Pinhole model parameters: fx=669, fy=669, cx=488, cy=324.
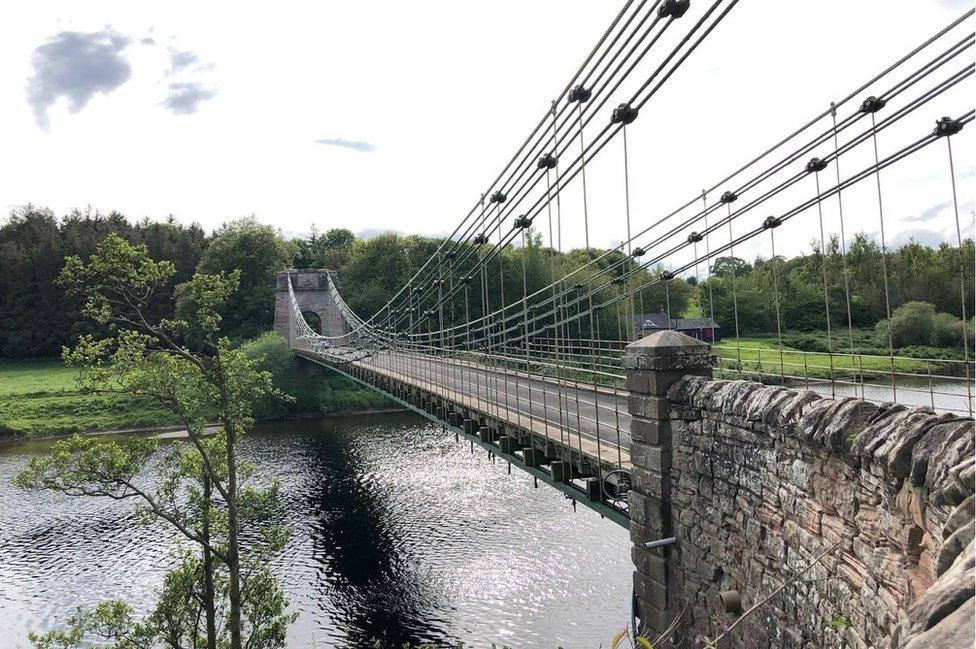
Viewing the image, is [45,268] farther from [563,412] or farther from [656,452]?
[656,452]

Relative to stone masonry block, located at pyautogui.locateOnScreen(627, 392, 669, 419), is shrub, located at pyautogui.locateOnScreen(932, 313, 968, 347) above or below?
above

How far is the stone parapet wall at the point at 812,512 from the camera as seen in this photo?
2441mm

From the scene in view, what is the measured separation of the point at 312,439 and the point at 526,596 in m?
15.1

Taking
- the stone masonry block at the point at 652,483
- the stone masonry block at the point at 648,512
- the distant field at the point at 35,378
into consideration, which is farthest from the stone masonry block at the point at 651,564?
the distant field at the point at 35,378

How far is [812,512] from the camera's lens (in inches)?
132

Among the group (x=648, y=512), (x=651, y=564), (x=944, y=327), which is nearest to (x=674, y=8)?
(x=648, y=512)

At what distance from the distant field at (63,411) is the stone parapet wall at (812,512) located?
26.6 m

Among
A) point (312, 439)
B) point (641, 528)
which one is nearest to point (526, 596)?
point (641, 528)

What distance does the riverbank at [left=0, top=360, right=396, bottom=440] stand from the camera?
26578mm

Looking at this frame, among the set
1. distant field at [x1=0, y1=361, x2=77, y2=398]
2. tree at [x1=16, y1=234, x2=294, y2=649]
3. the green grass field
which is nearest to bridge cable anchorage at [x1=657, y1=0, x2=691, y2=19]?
the green grass field

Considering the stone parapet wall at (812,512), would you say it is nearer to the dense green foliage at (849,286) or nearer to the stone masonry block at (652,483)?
the stone masonry block at (652,483)

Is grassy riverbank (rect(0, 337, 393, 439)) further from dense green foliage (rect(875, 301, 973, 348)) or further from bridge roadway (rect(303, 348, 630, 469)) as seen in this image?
dense green foliage (rect(875, 301, 973, 348))

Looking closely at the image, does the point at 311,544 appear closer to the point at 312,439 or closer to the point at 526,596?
the point at 526,596

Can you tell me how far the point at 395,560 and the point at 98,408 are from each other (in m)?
20.8
